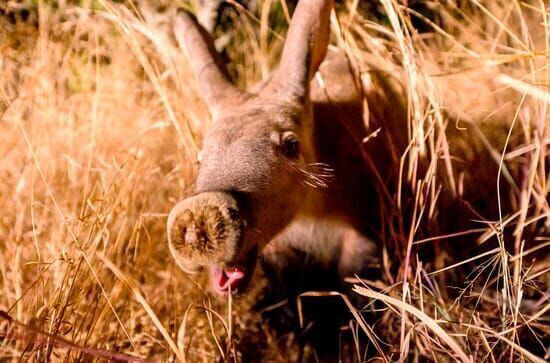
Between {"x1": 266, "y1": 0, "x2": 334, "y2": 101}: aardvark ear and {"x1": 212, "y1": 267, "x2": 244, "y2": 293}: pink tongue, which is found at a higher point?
{"x1": 266, "y1": 0, "x2": 334, "y2": 101}: aardvark ear

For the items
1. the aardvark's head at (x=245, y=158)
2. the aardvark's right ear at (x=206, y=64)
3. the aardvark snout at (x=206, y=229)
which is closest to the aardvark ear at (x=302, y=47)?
the aardvark's head at (x=245, y=158)

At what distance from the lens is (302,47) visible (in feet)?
8.21

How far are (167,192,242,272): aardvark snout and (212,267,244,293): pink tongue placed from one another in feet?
0.91

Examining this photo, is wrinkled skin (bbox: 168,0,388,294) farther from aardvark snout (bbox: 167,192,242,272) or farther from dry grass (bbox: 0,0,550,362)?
dry grass (bbox: 0,0,550,362)

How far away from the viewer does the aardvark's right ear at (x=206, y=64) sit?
106 inches

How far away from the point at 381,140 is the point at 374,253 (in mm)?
579

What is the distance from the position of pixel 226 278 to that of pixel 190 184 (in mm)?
878

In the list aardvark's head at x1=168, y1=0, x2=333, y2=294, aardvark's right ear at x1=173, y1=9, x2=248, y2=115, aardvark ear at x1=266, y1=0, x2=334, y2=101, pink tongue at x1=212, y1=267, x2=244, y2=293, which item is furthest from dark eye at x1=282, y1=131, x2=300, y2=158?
pink tongue at x1=212, y1=267, x2=244, y2=293

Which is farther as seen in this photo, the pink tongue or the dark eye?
the dark eye

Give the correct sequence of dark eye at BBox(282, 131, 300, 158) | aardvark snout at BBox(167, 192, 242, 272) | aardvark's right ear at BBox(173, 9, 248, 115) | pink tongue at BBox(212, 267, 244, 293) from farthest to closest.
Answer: aardvark's right ear at BBox(173, 9, 248, 115)
dark eye at BBox(282, 131, 300, 158)
pink tongue at BBox(212, 267, 244, 293)
aardvark snout at BBox(167, 192, 242, 272)

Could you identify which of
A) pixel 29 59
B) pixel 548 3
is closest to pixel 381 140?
pixel 548 3

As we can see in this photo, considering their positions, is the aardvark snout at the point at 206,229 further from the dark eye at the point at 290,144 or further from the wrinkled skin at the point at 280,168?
the dark eye at the point at 290,144

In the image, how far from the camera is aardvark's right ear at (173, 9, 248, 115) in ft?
8.87

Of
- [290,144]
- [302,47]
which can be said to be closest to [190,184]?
[290,144]
